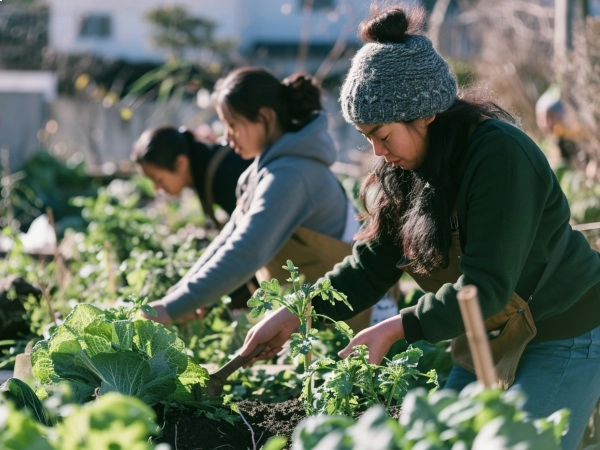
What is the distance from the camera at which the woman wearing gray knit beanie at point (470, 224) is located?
94.0 inches

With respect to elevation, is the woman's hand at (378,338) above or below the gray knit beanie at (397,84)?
below

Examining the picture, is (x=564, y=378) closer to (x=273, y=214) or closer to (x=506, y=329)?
(x=506, y=329)

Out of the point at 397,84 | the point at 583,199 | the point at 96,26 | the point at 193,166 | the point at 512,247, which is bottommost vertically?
the point at 96,26

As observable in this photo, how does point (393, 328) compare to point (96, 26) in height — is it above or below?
above

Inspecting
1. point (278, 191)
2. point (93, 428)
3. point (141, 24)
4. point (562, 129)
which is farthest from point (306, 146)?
point (141, 24)

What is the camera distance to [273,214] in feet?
12.0

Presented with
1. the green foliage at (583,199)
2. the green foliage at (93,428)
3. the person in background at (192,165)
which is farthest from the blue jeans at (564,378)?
the green foliage at (583,199)

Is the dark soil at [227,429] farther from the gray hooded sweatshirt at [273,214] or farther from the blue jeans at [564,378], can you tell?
the gray hooded sweatshirt at [273,214]

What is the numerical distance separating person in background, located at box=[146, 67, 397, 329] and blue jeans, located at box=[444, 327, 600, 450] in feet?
3.92

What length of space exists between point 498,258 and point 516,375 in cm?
47

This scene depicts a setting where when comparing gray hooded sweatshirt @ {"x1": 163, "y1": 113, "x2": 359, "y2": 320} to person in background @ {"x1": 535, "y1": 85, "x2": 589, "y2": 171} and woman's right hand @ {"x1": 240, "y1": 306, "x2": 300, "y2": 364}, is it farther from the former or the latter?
person in background @ {"x1": 535, "y1": 85, "x2": 589, "y2": 171}

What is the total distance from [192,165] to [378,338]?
8.22 feet

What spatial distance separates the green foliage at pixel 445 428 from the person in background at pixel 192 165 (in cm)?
307

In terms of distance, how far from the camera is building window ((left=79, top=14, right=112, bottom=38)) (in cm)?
3469
